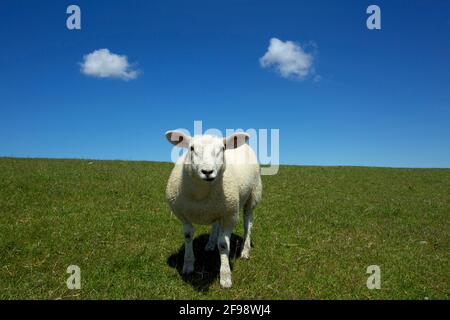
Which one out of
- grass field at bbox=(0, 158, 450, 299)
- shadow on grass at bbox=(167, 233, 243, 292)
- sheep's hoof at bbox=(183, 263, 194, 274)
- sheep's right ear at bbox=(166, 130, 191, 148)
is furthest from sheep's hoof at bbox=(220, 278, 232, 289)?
sheep's right ear at bbox=(166, 130, 191, 148)

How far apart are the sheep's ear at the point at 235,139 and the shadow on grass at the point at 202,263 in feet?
8.96

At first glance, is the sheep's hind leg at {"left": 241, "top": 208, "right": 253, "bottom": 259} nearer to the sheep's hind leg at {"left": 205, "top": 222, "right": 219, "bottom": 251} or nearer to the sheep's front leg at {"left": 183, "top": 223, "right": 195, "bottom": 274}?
the sheep's hind leg at {"left": 205, "top": 222, "right": 219, "bottom": 251}

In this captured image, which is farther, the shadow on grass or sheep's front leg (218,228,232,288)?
the shadow on grass

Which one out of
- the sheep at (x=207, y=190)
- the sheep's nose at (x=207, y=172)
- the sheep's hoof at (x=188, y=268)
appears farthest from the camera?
the sheep's hoof at (x=188, y=268)

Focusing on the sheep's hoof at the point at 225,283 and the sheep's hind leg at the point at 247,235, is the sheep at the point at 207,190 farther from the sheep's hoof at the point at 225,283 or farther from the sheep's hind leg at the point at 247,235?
the sheep's hind leg at the point at 247,235

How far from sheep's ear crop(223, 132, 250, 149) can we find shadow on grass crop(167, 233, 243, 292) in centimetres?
273

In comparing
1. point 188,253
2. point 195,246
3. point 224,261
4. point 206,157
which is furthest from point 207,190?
point 195,246

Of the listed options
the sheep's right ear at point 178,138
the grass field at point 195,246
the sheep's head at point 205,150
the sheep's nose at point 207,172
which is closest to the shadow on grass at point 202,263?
the grass field at point 195,246

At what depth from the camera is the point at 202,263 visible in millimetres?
8227

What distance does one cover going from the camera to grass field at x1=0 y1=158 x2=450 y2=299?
7078 mm

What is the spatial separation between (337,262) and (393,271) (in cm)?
129

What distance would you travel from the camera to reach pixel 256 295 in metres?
6.82

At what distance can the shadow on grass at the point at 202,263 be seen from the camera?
723 cm
